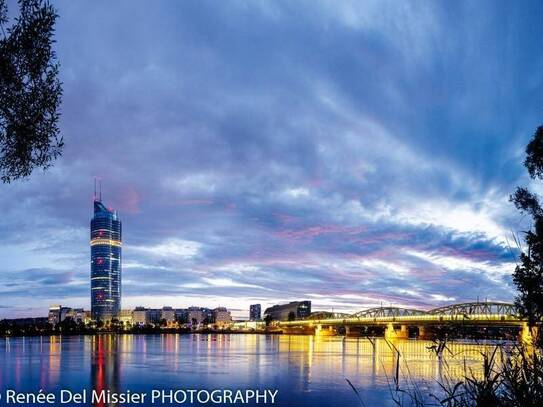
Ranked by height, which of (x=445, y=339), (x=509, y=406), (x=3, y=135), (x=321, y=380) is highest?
(x=3, y=135)

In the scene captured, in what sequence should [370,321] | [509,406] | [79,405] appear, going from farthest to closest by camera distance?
[370,321] < [79,405] < [509,406]

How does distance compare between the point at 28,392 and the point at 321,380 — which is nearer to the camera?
the point at 28,392

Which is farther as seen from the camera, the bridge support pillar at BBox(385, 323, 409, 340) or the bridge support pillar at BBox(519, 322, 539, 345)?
the bridge support pillar at BBox(385, 323, 409, 340)

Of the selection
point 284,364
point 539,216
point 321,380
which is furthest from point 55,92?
point 284,364

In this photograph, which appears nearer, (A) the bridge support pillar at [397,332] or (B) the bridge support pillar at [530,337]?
(B) the bridge support pillar at [530,337]

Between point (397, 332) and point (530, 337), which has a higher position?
point (530, 337)

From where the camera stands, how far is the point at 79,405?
124ft

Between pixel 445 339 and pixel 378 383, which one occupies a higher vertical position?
pixel 445 339

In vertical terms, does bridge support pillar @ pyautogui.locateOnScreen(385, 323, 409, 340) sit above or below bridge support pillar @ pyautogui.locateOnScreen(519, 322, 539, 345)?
below

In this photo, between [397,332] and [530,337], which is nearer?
[530,337]

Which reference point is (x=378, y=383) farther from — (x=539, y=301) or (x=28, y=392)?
(x=539, y=301)

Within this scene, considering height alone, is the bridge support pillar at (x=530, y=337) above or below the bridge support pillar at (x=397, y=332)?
above

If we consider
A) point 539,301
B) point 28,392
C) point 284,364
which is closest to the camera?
point 539,301

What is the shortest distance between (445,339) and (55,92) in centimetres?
1165
